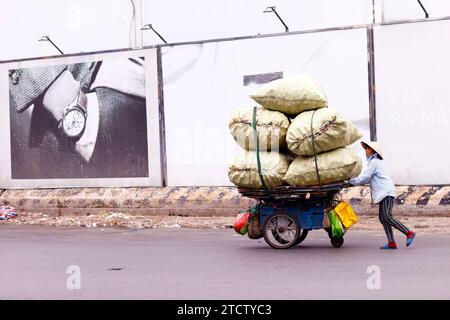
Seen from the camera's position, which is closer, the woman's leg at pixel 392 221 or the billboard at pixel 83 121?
the woman's leg at pixel 392 221

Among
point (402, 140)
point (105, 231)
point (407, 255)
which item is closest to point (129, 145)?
point (105, 231)

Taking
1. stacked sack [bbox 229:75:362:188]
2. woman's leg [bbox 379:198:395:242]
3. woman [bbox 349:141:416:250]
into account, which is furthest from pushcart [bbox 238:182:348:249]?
woman's leg [bbox 379:198:395:242]

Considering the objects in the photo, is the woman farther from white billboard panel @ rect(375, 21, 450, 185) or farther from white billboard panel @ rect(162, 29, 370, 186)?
white billboard panel @ rect(162, 29, 370, 186)

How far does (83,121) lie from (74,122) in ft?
0.94

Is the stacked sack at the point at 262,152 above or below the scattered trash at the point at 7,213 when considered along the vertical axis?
above

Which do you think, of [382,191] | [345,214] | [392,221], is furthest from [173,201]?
[392,221]

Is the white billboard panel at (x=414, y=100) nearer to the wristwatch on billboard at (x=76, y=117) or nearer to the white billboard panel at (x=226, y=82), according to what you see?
the white billboard panel at (x=226, y=82)

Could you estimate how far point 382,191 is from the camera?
44.1 feet

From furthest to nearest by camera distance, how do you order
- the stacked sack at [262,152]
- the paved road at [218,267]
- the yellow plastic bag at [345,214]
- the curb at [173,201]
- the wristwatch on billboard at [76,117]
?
the wristwatch on billboard at [76,117] < the curb at [173,201] < the stacked sack at [262,152] < the yellow plastic bag at [345,214] < the paved road at [218,267]

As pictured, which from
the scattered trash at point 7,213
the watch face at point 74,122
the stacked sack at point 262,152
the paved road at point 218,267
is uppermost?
the watch face at point 74,122

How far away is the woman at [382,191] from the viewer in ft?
43.9

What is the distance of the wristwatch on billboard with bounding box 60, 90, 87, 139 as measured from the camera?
23734 millimetres

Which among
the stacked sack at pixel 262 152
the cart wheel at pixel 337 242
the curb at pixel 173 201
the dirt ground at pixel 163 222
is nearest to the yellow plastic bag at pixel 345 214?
the cart wheel at pixel 337 242

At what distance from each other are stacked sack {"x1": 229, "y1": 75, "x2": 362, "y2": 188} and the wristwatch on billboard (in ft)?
34.6
